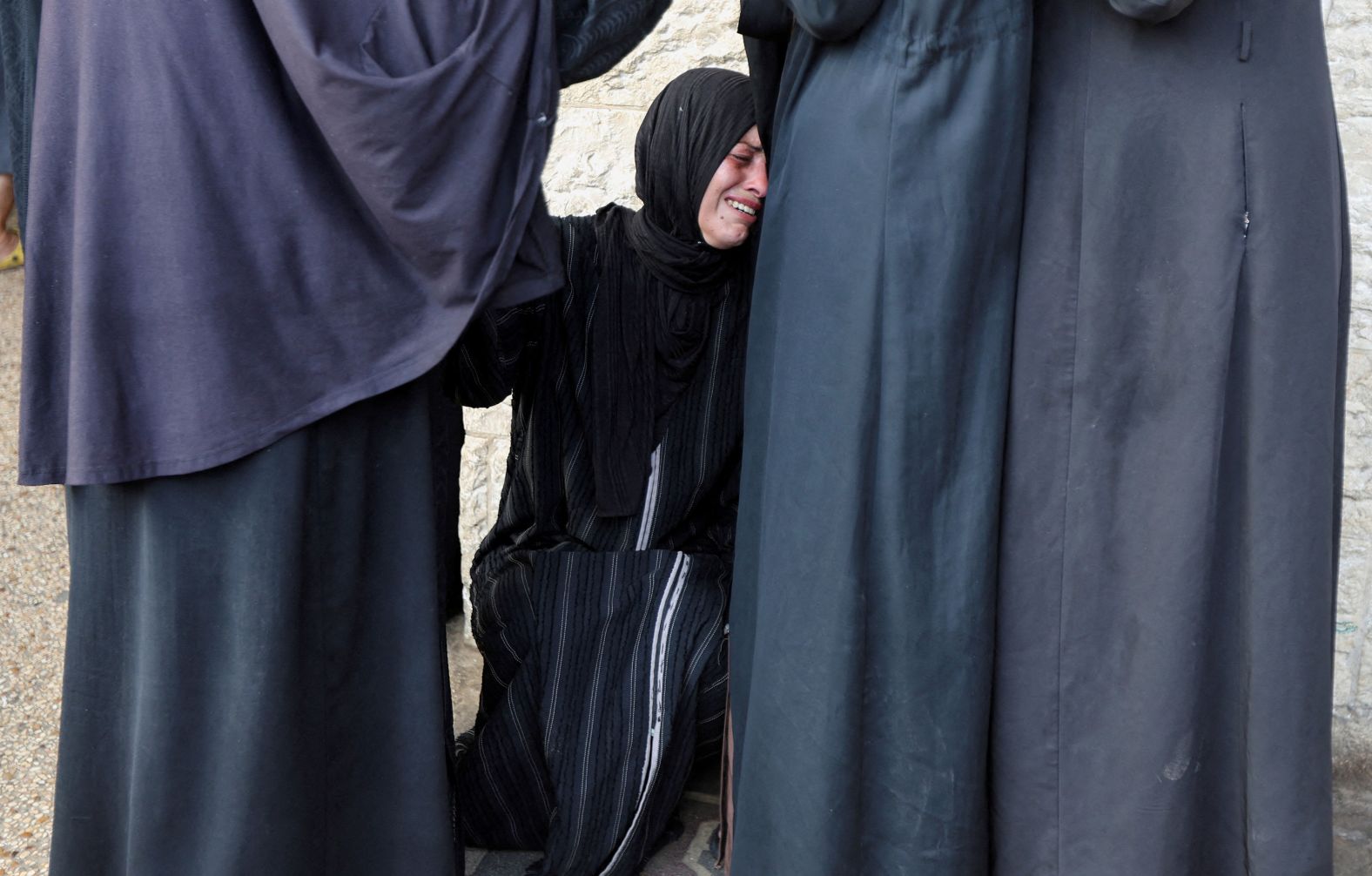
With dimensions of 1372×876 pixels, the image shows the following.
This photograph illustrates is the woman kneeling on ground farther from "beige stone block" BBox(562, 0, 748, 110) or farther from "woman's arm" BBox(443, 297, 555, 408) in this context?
"beige stone block" BBox(562, 0, 748, 110)

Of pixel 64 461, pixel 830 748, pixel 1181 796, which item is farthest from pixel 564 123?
pixel 1181 796

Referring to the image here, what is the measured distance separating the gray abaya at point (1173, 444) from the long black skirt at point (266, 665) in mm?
784

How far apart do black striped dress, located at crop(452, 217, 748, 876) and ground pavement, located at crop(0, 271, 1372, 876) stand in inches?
4.2

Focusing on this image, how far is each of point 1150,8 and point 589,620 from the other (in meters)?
1.38

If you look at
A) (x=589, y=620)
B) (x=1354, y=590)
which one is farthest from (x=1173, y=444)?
(x=1354, y=590)

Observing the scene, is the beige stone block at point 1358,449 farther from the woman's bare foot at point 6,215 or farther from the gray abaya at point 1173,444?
the woman's bare foot at point 6,215

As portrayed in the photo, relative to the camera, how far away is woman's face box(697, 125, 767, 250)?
215 cm

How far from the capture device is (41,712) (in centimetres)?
277

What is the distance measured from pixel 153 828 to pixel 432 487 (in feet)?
1.81

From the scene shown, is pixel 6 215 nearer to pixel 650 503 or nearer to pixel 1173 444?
pixel 650 503

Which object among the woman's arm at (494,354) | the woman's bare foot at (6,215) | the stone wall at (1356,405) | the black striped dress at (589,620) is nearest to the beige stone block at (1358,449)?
the stone wall at (1356,405)

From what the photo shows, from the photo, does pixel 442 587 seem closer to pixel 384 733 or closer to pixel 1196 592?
pixel 384 733

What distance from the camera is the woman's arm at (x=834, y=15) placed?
149 centimetres

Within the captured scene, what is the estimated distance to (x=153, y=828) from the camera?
1.68m
